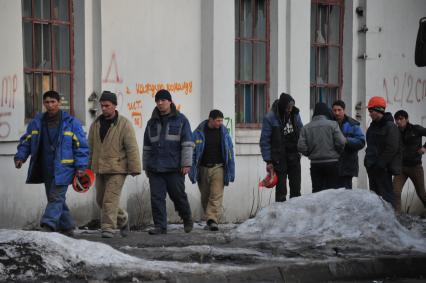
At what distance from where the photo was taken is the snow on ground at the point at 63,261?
349 inches

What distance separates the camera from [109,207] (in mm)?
12438

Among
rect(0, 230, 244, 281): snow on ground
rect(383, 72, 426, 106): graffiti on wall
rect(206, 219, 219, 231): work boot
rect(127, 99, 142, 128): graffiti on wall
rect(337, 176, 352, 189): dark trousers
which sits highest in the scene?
rect(383, 72, 426, 106): graffiti on wall

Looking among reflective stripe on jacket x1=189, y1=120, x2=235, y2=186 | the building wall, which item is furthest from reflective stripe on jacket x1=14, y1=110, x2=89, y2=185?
reflective stripe on jacket x1=189, y1=120, x2=235, y2=186

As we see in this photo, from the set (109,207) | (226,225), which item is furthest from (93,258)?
(226,225)

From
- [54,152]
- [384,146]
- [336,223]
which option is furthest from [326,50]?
[54,152]

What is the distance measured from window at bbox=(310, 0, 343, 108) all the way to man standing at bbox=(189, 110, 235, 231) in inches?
166

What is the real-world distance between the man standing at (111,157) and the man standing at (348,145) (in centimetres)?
313

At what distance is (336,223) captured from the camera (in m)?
12.2

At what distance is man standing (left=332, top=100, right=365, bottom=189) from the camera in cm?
1423

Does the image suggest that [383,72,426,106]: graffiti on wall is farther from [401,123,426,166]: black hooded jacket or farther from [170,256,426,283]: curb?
[170,256,426,283]: curb

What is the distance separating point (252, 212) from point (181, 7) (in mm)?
3374

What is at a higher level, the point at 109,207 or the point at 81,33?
the point at 81,33

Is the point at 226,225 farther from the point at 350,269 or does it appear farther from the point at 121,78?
the point at 350,269

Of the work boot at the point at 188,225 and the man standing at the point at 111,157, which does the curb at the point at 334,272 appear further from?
the work boot at the point at 188,225
